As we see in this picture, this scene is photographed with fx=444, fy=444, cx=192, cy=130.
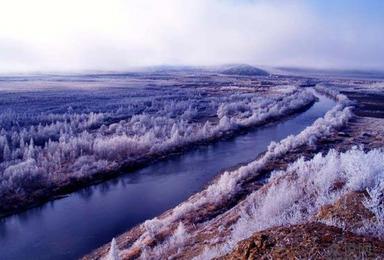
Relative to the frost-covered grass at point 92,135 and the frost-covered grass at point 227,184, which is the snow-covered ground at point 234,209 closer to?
the frost-covered grass at point 227,184

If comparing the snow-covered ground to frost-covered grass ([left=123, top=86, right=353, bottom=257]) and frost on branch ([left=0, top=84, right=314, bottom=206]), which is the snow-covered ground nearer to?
frost-covered grass ([left=123, top=86, right=353, bottom=257])

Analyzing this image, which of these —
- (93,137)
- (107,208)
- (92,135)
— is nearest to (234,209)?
(107,208)

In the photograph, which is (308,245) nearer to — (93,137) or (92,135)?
(93,137)

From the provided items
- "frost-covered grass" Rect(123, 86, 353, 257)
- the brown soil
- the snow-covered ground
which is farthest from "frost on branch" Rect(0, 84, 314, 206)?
the brown soil

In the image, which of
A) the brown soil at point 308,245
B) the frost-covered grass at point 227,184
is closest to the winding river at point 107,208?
the frost-covered grass at point 227,184

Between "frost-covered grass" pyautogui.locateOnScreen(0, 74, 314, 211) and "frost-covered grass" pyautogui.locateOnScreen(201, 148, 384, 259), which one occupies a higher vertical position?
"frost-covered grass" pyautogui.locateOnScreen(201, 148, 384, 259)

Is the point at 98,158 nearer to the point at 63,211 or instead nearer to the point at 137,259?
the point at 63,211
